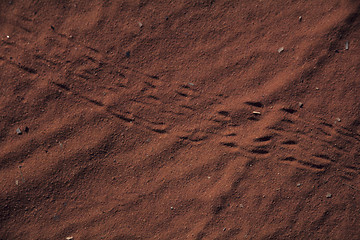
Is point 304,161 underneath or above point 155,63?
underneath

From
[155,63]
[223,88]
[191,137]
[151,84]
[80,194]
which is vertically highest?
[155,63]

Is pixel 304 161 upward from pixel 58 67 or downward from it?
downward

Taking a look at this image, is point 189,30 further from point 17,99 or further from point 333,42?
point 17,99

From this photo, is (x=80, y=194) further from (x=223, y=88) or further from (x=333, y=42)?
(x=333, y=42)

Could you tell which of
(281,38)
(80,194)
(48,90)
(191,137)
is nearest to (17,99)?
(48,90)

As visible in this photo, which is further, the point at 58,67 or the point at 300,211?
the point at 300,211

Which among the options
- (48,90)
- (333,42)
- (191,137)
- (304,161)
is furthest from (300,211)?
(48,90)
